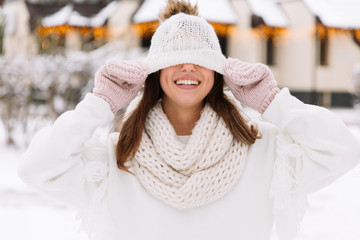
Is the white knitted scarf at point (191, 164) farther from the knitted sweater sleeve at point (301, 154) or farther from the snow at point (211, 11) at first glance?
the snow at point (211, 11)

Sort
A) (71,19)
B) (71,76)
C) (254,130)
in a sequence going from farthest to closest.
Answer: (71,19)
(71,76)
(254,130)

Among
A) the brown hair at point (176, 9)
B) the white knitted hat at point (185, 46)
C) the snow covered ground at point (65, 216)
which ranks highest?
the brown hair at point (176, 9)

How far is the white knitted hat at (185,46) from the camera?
165 cm

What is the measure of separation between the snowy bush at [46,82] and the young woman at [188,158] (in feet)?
19.0

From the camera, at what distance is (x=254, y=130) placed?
5.72 ft

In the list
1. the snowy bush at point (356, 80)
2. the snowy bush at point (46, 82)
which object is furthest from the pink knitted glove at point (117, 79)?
the snowy bush at point (356, 80)

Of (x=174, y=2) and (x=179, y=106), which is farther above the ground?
(x=174, y=2)

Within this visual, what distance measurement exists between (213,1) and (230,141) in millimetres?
14771

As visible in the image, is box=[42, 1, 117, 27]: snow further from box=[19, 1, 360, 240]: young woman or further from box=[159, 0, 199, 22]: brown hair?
box=[19, 1, 360, 240]: young woman

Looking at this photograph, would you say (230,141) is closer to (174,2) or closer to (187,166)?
(187,166)

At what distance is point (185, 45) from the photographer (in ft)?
5.44

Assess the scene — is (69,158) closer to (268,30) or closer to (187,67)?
(187,67)

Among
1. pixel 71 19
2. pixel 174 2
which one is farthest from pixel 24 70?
pixel 71 19

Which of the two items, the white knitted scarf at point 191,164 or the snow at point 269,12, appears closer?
the white knitted scarf at point 191,164
